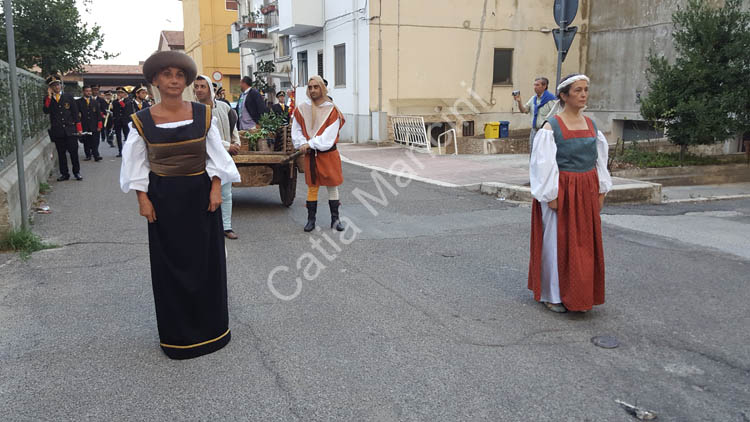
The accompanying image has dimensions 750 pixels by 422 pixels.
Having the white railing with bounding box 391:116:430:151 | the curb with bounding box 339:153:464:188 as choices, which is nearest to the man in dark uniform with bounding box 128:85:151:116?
the curb with bounding box 339:153:464:188

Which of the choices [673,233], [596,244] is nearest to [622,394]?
[596,244]

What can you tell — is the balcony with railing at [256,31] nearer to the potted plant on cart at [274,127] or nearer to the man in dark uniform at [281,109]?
the man in dark uniform at [281,109]

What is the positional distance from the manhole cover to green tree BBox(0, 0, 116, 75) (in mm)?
17684

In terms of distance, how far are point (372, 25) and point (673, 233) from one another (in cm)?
1291

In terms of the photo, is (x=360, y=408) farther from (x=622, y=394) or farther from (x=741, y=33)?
(x=741, y=33)

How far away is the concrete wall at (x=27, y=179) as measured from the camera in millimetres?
6336

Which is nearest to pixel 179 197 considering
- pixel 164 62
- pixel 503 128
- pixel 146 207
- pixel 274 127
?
pixel 146 207

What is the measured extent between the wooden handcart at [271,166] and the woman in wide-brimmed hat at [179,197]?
12.6 ft

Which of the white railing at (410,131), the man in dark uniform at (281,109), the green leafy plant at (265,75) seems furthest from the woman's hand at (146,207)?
the green leafy plant at (265,75)

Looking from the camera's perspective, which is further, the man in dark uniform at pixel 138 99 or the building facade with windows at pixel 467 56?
the building facade with windows at pixel 467 56

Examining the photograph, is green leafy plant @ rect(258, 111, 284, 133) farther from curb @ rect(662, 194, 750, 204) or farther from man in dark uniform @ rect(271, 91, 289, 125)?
curb @ rect(662, 194, 750, 204)

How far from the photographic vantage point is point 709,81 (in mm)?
11633

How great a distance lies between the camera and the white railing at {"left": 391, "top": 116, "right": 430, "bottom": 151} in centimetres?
1762

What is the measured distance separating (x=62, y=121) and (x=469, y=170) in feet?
26.3
